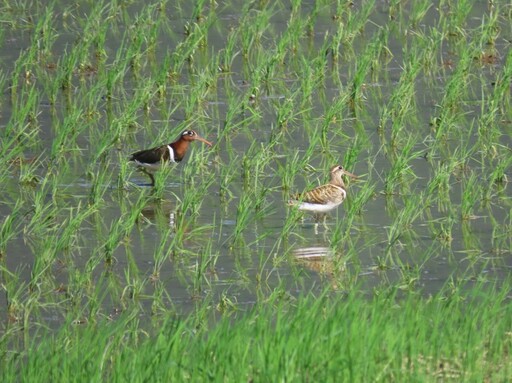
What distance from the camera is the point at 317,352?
709 centimetres

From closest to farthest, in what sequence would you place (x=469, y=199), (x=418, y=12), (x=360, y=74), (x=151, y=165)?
(x=469, y=199) → (x=151, y=165) → (x=360, y=74) → (x=418, y=12)

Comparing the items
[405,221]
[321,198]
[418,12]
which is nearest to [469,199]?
[405,221]

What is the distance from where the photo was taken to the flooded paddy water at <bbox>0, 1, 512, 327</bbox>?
32.1 ft

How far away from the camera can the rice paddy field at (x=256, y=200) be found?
734 cm

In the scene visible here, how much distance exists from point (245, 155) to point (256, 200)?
989mm

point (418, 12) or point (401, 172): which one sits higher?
point (401, 172)

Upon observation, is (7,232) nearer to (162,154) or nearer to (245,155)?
(162,154)

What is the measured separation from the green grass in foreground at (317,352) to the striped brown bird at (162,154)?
14.2ft

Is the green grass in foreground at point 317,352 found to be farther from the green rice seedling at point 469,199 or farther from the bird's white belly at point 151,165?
the bird's white belly at point 151,165

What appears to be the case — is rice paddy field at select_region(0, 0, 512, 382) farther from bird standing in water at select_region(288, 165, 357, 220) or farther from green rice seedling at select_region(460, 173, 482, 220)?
bird standing in water at select_region(288, 165, 357, 220)

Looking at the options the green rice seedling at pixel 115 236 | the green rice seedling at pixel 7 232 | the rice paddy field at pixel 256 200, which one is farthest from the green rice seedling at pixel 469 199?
the green rice seedling at pixel 7 232

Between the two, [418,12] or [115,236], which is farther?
[418,12]

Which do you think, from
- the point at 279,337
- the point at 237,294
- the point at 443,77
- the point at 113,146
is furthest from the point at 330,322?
the point at 443,77

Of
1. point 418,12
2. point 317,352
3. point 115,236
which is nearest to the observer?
point 317,352
